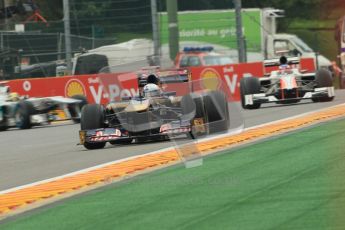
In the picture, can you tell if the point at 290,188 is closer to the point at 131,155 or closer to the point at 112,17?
the point at 131,155

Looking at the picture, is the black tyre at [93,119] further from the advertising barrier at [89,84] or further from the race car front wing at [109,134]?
the advertising barrier at [89,84]

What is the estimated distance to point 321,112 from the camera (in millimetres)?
17781

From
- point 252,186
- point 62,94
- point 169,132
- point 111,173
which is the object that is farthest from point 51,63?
point 252,186

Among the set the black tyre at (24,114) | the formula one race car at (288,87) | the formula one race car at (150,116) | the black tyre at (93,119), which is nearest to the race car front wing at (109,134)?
the formula one race car at (150,116)

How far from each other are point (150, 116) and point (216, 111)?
3.45 ft

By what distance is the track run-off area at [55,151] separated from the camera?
1112cm

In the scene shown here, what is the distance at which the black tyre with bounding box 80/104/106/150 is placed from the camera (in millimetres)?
14094

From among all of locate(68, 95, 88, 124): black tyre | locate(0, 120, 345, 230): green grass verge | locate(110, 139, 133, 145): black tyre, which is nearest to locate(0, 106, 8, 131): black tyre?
locate(68, 95, 88, 124): black tyre

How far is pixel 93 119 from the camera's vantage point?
14102 mm

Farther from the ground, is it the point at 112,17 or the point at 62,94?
the point at 112,17

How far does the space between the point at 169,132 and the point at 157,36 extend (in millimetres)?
13205

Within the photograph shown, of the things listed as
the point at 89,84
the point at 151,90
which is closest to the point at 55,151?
the point at 151,90

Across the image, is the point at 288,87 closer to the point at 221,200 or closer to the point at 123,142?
the point at 123,142

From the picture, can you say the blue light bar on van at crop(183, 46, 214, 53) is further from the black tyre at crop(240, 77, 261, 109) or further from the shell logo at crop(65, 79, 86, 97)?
the black tyre at crop(240, 77, 261, 109)
